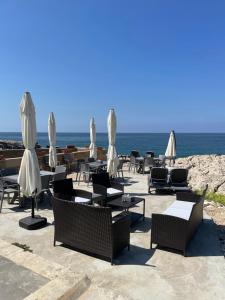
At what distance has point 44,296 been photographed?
2.60 m

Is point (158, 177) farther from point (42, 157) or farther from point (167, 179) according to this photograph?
point (42, 157)

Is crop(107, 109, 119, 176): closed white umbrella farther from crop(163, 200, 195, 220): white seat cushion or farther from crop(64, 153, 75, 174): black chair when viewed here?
crop(64, 153, 75, 174): black chair

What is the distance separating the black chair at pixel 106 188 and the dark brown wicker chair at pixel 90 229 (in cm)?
179

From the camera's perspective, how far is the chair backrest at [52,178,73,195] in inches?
231

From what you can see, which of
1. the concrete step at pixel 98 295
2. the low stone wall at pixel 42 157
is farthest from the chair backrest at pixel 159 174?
the concrete step at pixel 98 295

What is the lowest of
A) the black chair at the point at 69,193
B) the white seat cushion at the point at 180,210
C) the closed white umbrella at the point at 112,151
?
the white seat cushion at the point at 180,210

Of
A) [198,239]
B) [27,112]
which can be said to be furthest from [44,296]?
[27,112]

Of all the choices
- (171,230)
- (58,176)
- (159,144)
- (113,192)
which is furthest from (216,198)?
(159,144)

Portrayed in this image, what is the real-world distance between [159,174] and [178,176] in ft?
1.79

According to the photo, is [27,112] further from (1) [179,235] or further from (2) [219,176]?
(2) [219,176]

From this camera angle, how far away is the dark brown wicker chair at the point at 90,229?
3.76 metres

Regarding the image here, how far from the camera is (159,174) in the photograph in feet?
26.3

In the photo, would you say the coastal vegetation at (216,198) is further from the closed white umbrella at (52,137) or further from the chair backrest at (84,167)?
the closed white umbrella at (52,137)

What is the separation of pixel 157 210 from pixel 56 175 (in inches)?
104
